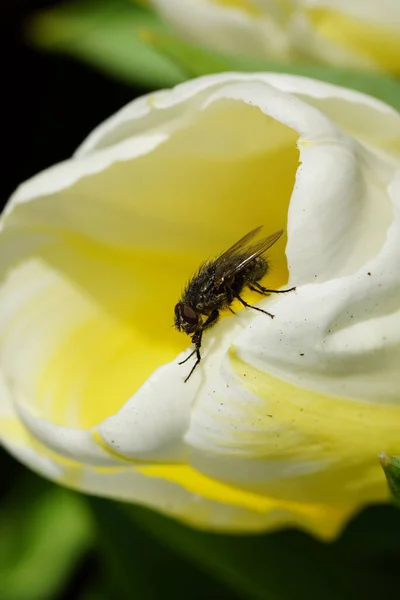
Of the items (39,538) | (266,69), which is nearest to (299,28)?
(266,69)

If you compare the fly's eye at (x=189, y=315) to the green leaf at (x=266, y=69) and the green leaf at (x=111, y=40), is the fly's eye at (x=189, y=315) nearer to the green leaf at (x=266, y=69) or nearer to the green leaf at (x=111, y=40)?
the green leaf at (x=266, y=69)

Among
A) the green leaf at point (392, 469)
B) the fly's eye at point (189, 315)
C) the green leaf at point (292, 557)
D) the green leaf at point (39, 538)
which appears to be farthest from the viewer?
the green leaf at point (39, 538)

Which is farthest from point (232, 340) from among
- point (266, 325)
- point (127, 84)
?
point (127, 84)

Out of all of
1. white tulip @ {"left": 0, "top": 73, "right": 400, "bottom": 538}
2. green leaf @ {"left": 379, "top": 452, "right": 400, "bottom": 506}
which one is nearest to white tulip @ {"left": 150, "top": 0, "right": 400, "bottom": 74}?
white tulip @ {"left": 0, "top": 73, "right": 400, "bottom": 538}

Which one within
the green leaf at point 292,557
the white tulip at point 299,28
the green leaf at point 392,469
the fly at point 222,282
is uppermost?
the white tulip at point 299,28

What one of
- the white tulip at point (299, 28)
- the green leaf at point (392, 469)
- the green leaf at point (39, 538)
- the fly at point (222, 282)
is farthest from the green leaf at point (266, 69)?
the green leaf at point (39, 538)

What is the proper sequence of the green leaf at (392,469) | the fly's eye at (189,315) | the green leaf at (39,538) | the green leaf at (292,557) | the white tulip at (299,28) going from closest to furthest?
the green leaf at (392,469) → the fly's eye at (189,315) → the white tulip at (299,28) → the green leaf at (292,557) → the green leaf at (39,538)

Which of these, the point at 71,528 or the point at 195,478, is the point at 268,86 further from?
the point at 71,528

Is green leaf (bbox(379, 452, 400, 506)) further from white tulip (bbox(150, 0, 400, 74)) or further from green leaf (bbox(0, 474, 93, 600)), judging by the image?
green leaf (bbox(0, 474, 93, 600))
